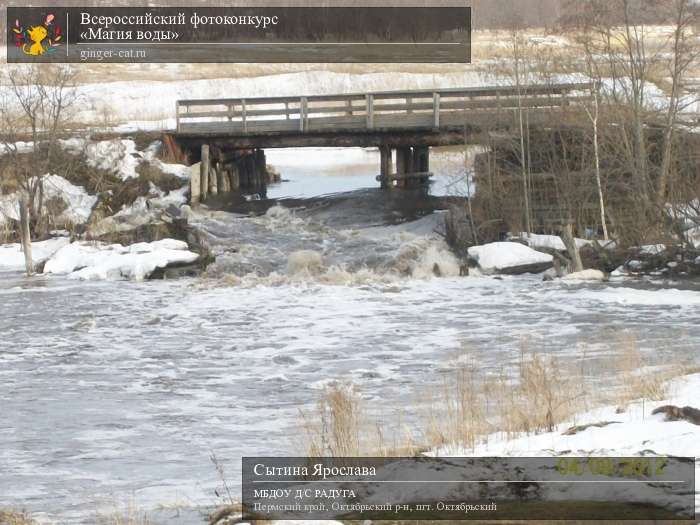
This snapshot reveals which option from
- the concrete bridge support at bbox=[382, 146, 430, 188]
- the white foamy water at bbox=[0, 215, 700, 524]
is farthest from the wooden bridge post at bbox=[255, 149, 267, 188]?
the white foamy water at bbox=[0, 215, 700, 524]

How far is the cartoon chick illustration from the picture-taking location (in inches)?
1708

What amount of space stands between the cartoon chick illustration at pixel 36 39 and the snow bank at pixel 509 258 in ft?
85.3

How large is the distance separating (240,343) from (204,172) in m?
15.2

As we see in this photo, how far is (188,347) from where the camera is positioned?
54.8 ft

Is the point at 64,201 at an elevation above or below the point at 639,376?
above

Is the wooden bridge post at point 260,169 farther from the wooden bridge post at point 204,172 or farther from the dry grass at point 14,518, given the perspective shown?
the dry grass at point 14,518

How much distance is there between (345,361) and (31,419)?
4744 mm

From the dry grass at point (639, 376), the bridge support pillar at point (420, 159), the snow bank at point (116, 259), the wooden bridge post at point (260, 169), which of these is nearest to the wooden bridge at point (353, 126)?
the bridge support pillar at point (420, 159)

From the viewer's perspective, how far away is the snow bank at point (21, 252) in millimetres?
25844

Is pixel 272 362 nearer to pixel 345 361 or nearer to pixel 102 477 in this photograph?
pixel 345 361

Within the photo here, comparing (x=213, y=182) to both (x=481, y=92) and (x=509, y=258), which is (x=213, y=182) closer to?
(x=481, y=92)

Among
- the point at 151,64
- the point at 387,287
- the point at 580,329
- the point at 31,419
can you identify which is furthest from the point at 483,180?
the point at 151,64

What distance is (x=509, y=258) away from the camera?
75.4 feet
